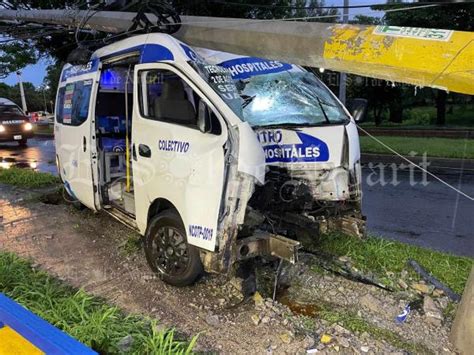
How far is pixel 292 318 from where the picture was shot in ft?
12.5

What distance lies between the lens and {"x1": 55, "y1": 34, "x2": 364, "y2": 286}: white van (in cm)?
378

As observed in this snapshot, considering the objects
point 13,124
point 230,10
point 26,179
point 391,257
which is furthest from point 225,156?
point 13,124

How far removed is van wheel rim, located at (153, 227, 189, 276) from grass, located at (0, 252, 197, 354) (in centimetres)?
67

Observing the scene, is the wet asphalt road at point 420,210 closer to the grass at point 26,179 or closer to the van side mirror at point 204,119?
the van side mirror at point 204,119

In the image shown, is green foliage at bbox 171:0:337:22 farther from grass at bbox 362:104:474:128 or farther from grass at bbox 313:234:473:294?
grass at bbox 362:104:474:128

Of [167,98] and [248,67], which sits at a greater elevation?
[248,67]

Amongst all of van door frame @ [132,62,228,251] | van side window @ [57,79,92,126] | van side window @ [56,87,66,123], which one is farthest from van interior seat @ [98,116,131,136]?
van door frame @ [132,62,228,251]

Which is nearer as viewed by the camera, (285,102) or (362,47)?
(362,47)

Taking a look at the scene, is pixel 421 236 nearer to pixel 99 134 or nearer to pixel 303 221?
pixel 303 221

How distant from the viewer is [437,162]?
11.7 m

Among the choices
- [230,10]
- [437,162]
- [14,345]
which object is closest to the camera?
[14,345]

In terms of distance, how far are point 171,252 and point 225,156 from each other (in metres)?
1.26

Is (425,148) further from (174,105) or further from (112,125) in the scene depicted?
(174,105)

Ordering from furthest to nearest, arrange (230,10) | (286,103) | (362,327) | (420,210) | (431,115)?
1. (431,115)
2. (230,10)
3. (420,210)
4. (286,103)
5. (362,327)
